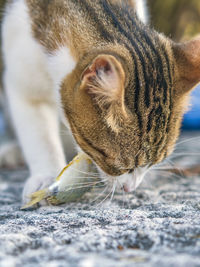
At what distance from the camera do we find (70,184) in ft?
2.91

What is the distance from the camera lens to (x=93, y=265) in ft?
1.63

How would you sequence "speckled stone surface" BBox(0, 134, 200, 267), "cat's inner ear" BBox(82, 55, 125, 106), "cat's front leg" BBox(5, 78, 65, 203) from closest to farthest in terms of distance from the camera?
"speckled stone surface" BBox(0, 134, 200, 267), "cat's inner ear" BBox(82, 55, 125, 106), "cat's front leg" BBox(5, 78, 65, 203)

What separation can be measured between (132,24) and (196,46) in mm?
220

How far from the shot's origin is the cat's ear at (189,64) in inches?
40.4

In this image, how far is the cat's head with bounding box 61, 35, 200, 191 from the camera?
91 centimetres

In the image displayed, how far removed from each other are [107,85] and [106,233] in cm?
36

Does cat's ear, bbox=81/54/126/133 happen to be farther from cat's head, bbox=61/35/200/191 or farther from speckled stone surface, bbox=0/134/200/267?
speckled stone surface, bbox=0/134/200/267

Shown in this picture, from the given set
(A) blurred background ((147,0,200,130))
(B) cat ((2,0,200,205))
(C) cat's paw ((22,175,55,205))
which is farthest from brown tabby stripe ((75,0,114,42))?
(A) blurred background ((147,0,200,130))

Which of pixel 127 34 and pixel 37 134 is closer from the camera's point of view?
pixel 127 34

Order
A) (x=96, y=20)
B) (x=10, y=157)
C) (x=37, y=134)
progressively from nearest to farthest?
1. (x=96, y=20)
2. (x=37, y=134)
3. (x=10, y=157)

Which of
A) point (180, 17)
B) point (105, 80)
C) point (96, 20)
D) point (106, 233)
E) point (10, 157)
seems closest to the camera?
point (106, 233)

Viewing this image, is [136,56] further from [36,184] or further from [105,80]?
[36,184]

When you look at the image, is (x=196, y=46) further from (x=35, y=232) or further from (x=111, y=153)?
(x=35, y=232)

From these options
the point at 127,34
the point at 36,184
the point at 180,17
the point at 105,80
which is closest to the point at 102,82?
the point at 105,80
